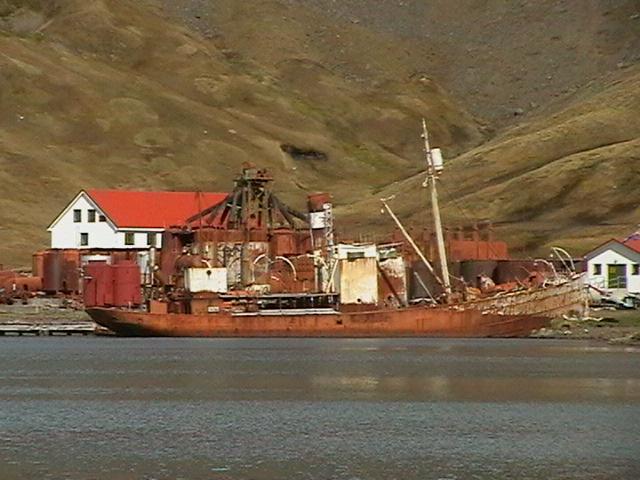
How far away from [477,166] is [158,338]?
A: 79295 mm

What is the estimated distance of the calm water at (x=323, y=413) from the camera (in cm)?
4416

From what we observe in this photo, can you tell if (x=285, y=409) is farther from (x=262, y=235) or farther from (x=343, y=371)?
(x=262, y=235)

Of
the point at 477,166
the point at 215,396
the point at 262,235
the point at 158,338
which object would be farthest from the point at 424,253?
the point at 477,166

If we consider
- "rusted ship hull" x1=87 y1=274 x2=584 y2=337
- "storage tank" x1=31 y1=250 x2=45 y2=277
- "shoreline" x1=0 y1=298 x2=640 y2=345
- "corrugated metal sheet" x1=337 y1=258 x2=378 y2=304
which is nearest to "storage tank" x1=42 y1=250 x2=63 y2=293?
"storage tank" x1=31 y1=250 x2=45 y2=277

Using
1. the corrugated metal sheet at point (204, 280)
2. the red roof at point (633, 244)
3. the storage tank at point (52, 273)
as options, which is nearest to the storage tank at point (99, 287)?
the corrugated metal sheet at point (204, 280)

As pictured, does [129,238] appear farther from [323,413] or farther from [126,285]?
[323,413]

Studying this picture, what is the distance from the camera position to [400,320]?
93.8 m

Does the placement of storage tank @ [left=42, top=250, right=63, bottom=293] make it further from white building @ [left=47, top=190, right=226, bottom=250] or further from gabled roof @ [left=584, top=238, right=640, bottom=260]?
gabled roof @ [left=584, top=238, right=640, bottom=260]

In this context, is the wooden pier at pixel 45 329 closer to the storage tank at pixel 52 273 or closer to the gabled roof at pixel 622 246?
the storage tank at pixel 52 273

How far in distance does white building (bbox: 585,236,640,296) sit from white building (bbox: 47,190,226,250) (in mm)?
35311

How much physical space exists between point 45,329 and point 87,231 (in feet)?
118

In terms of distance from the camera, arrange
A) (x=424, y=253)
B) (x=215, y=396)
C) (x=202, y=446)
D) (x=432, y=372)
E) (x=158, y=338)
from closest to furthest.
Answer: (x=202, y=446)
(x=215, y=396)
(x=432, y=372)
(x=158, y=338)
(x=424, y=253)

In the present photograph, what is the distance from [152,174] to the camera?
195125 millimetres

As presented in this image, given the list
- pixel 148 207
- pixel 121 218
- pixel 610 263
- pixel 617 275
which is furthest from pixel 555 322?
pixel 148 207
